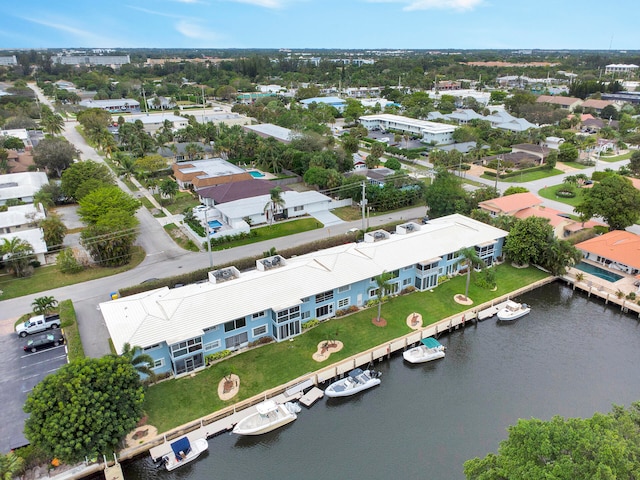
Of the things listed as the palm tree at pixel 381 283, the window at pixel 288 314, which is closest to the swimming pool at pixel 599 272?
the palm tree at pixel 381 283

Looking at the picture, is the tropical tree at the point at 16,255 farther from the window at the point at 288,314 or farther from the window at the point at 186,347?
the window at the point at 288,314

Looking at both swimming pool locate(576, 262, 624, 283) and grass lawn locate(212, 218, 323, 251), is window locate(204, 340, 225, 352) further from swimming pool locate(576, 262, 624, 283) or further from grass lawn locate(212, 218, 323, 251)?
swimming pool locate(576, 262, 624, 283)

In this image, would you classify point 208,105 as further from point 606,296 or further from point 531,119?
point 606,296

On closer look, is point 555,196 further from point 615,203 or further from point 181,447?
point 181,447

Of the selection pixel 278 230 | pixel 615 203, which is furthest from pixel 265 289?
pixel 615 203

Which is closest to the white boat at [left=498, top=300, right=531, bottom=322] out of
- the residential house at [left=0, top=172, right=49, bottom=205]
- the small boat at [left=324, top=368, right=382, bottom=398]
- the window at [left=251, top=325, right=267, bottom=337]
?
the small boat at [left=324, top=368, right=382, bottom=398]

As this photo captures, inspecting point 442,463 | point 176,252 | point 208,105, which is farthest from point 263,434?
point 208,105

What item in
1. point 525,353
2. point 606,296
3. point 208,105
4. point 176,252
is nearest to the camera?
point 525,353
